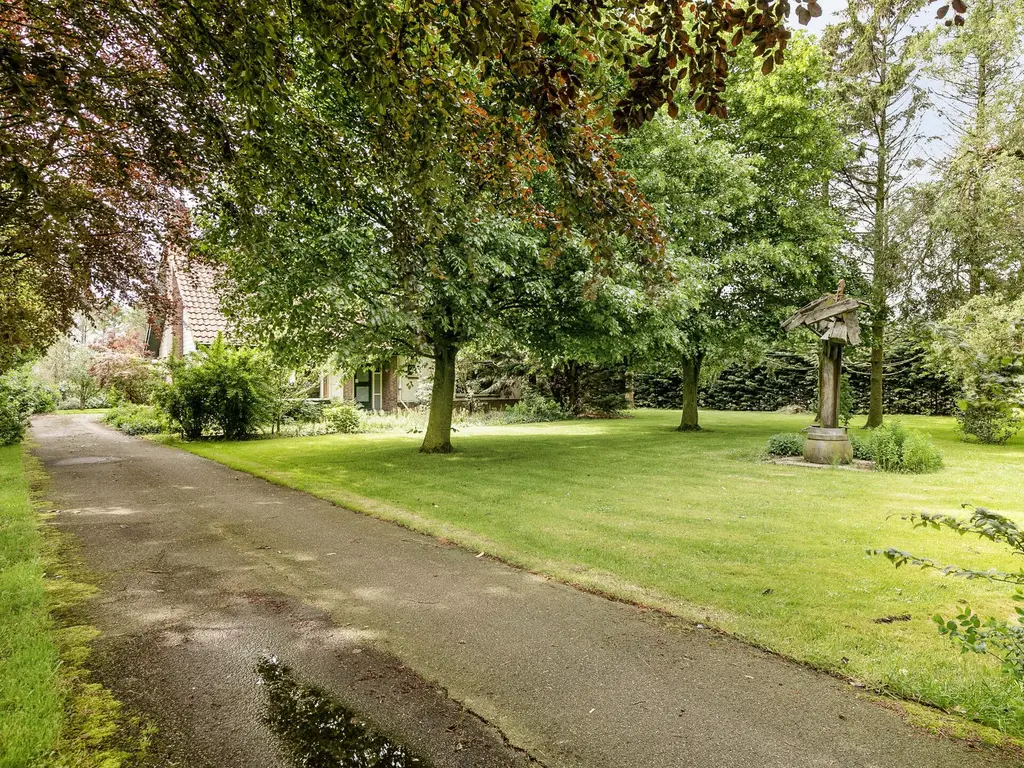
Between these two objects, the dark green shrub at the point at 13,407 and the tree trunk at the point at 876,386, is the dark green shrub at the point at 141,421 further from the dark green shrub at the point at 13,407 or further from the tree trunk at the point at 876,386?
the tree trunk at the point at 876,386

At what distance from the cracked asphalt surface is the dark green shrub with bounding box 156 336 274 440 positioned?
9791 millimetres

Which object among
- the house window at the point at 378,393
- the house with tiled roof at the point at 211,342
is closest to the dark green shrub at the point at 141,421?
the house with tiled roof at the point at 211,342

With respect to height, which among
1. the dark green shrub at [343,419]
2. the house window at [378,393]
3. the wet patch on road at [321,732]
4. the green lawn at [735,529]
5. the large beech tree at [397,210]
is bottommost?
the wet patch on road at [321,732]

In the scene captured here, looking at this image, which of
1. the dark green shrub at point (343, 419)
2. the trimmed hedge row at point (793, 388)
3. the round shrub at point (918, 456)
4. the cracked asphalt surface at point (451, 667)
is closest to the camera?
the cracked asphalt surface at point (451, 667)

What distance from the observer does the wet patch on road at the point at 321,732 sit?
104 inches

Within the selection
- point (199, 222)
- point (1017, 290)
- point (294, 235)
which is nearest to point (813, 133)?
point (1017, 290)

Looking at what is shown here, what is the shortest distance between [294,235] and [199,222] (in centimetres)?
242

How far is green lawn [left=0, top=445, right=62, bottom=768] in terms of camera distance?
105 inches

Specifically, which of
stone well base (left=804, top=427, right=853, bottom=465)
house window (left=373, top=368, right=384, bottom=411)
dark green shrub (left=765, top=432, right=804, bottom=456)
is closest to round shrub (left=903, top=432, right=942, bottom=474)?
stone well base (left=804, top=427, right=853, bottom=465)

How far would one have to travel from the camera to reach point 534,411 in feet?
80.4

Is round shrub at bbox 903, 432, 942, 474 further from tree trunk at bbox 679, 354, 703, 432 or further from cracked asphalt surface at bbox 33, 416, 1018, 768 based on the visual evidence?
cracked asphalt surface at bbox 33, 416, 1018, 768

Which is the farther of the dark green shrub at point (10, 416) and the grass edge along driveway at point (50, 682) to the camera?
the dark green shrub at point (10, 416)

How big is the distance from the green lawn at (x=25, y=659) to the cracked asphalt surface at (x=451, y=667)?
0.28 m

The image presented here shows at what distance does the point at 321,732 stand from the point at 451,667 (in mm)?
841
